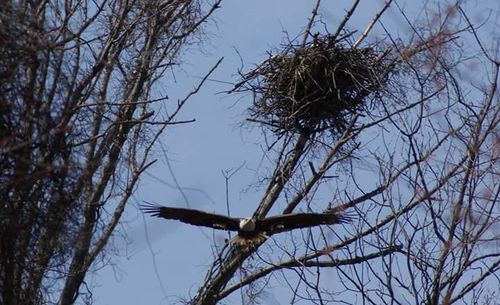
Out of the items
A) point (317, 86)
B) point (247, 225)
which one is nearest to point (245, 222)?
point (247, 225)

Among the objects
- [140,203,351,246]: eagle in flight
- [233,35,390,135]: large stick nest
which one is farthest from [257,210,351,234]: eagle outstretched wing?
[233,35,390,135]: large stick nest

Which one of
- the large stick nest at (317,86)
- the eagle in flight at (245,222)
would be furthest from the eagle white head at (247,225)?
the large stick nest at (317,86)

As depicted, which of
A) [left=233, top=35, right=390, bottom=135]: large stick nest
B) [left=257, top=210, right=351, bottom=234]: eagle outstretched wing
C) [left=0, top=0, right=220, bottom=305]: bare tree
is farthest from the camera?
[left=233, top=35, right=390, bottom=135]: large stick nest

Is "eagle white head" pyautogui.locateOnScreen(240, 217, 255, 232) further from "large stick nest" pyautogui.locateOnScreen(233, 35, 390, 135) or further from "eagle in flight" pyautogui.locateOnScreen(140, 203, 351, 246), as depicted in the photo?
"large stick nest" pyautogui.locateOnScreen(233, 35, 390, 135)

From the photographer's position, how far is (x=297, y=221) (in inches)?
391

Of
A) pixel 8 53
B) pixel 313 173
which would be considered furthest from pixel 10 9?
pixel 313 173

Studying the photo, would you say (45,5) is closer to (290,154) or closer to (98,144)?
(98,144)

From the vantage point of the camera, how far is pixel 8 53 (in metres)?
6.07

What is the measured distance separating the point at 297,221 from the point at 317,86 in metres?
1.81

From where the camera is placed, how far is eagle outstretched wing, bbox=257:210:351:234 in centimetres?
963

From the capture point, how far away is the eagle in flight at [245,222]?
9.91 meters

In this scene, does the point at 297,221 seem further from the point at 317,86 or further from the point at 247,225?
the point at 317,86

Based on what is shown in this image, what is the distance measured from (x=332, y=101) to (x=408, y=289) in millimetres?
3640

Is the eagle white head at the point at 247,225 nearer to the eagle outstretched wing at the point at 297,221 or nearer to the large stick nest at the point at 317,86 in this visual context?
the eagle outstretched wing at the point at 297,221
